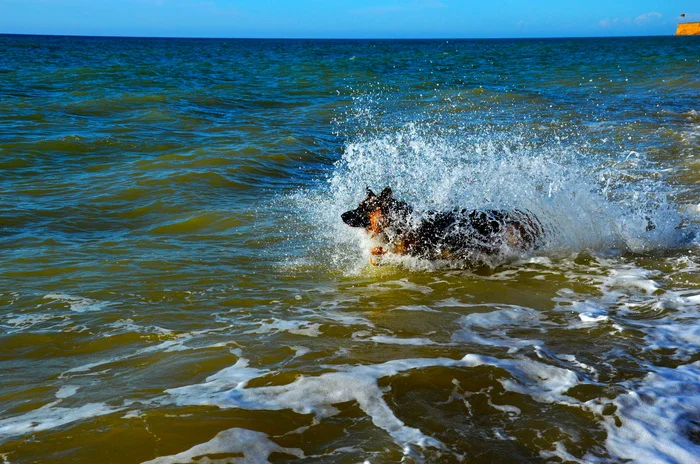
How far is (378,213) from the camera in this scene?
6.39m

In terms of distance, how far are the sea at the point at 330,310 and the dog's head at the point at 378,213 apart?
0.39 meters

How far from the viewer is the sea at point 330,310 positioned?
11.3ft

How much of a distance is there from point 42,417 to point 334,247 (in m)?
3.90

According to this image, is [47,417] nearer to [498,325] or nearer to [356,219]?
[498,325]

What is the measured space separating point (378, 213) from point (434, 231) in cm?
56

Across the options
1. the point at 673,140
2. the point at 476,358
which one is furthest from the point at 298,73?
the point at 476,358

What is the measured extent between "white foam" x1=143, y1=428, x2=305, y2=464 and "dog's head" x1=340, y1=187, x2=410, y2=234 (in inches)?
127

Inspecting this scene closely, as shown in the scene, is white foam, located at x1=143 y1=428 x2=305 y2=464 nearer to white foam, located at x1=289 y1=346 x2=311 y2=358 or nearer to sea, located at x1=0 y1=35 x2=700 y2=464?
sea, located at x1=0 y1=35 x2=700 y2=464

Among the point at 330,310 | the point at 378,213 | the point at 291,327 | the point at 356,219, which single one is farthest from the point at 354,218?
the point at 291,327

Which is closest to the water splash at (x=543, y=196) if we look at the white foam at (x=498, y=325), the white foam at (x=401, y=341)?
the white foam at (x=498, y=325)

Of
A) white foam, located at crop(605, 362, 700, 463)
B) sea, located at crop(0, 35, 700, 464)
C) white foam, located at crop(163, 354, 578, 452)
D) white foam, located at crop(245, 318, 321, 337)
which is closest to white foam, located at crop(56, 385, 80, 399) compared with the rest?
sea, located at crop(0, 35, 700, 464)

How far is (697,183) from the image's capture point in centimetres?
934

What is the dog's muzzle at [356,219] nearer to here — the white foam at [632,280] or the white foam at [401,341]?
the white foam at [401,341]

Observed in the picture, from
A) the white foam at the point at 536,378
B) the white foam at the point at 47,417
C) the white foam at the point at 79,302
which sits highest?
the white foam at the point at 536,378
